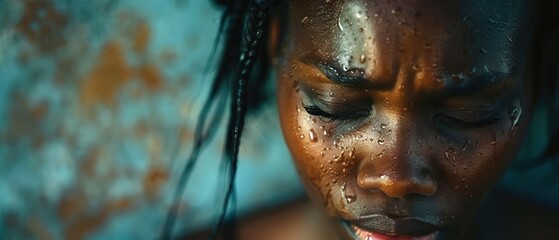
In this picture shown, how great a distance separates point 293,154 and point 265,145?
51 centimetres

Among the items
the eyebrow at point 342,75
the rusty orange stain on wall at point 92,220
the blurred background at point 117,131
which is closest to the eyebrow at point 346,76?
the eyebrow at point 342,75

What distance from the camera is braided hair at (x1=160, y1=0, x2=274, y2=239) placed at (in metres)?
1.29

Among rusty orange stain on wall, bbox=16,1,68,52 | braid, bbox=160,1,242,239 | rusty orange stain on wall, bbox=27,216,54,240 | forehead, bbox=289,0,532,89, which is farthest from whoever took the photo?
rusty orange stain on wall, bbox=27,216,54,240

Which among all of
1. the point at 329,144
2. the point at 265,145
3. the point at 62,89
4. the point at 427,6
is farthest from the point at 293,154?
the point at 62,89

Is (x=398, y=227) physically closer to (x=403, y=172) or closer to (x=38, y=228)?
(x=403, y=172)

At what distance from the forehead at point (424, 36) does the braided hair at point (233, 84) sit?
0.14m

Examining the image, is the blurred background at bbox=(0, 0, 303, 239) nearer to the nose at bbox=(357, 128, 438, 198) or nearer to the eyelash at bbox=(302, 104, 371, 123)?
the eyelash at bbox=(302, 104, 371, 123)

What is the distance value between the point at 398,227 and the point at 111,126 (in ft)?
2.54

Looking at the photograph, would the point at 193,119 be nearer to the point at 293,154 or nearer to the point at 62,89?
the point at 62,89

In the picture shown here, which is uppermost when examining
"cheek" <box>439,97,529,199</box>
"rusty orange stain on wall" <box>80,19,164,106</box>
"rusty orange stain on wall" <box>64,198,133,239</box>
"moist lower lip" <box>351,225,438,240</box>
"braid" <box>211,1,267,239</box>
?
"rusty orange stain on wall" <box>80,19,164,106</box>

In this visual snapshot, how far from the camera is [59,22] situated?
5.24 ft

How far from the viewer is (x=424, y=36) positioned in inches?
43.5

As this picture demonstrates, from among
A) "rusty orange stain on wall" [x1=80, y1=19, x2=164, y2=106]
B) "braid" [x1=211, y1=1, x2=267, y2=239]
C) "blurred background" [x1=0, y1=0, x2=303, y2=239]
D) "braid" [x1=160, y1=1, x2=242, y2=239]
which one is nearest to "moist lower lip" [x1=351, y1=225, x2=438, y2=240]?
"braid" [x1=211, y1=1, x2=267, y2=239]

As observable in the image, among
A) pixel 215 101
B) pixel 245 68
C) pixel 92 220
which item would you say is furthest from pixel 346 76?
pixel 92 220
